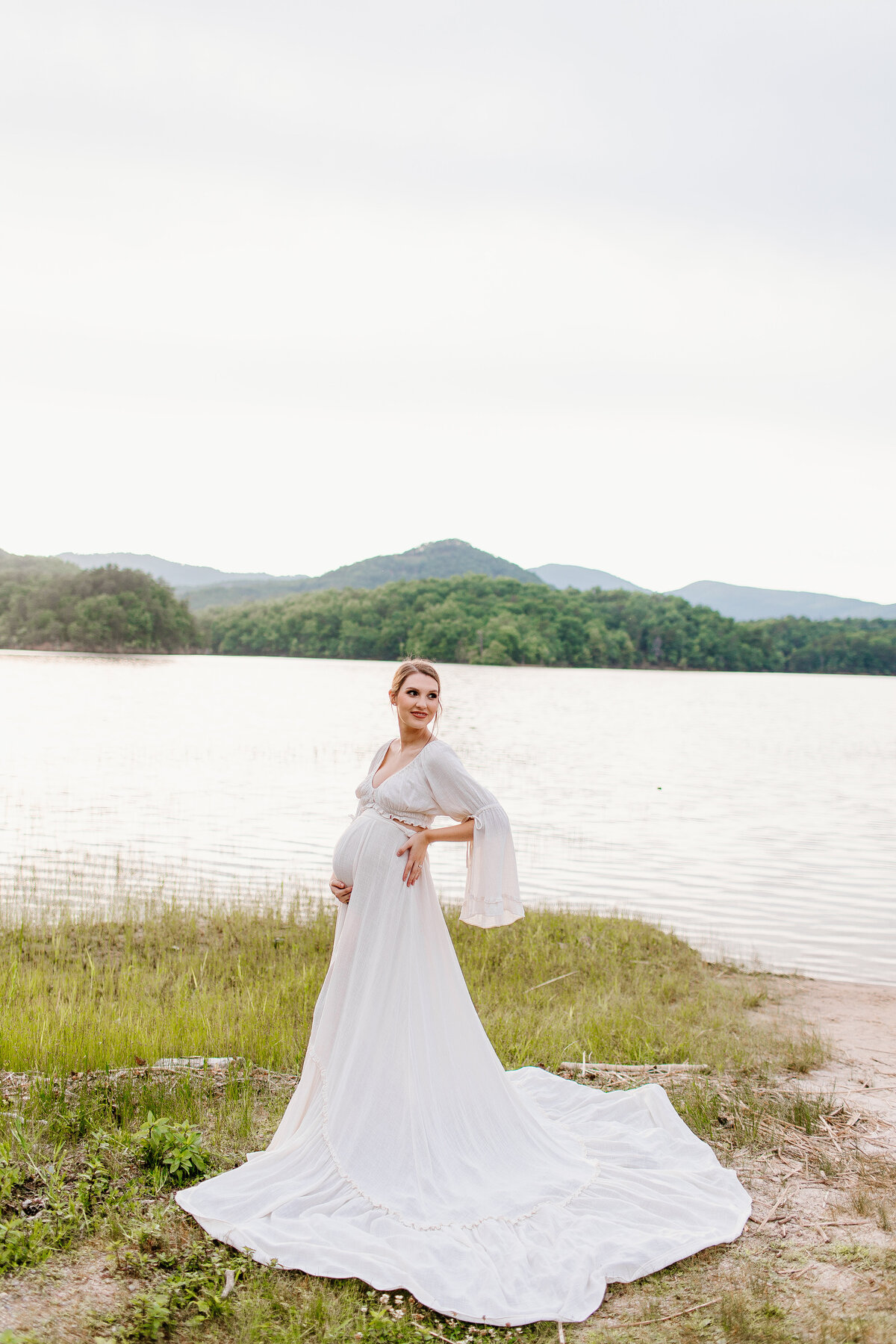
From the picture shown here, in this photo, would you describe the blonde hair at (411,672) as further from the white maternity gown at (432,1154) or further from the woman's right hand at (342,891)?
the woman's right hand at (342,891)

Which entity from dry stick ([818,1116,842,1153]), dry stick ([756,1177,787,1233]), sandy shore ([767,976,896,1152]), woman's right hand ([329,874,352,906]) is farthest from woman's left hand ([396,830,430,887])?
sandy shore ([767,976,896,1152])

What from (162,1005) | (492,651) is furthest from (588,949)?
(492,651)

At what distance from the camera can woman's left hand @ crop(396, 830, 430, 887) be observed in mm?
4902

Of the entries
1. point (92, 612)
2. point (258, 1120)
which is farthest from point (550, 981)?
point (92, 612)

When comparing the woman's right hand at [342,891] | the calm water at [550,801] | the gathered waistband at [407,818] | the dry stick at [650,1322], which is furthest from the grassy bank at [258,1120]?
the calm water at [550,801]

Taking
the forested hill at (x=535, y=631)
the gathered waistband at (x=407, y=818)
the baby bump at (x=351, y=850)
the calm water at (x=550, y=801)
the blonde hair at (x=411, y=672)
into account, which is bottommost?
the calm water at (x=550, y=801)

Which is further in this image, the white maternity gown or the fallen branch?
→ the fallen branch

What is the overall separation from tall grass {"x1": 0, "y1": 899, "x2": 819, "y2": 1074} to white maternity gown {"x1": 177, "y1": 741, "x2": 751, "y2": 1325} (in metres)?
1.68

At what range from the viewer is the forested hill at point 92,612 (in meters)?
108

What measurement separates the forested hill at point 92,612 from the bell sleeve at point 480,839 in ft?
354

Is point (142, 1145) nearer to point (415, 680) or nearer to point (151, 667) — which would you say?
point (415, 680)

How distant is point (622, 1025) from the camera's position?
7754 mm

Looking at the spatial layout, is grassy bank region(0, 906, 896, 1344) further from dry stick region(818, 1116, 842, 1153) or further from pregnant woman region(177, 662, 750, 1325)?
pregnant woman region(177, 662, 750, 1325)

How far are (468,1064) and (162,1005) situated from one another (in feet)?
12.4
